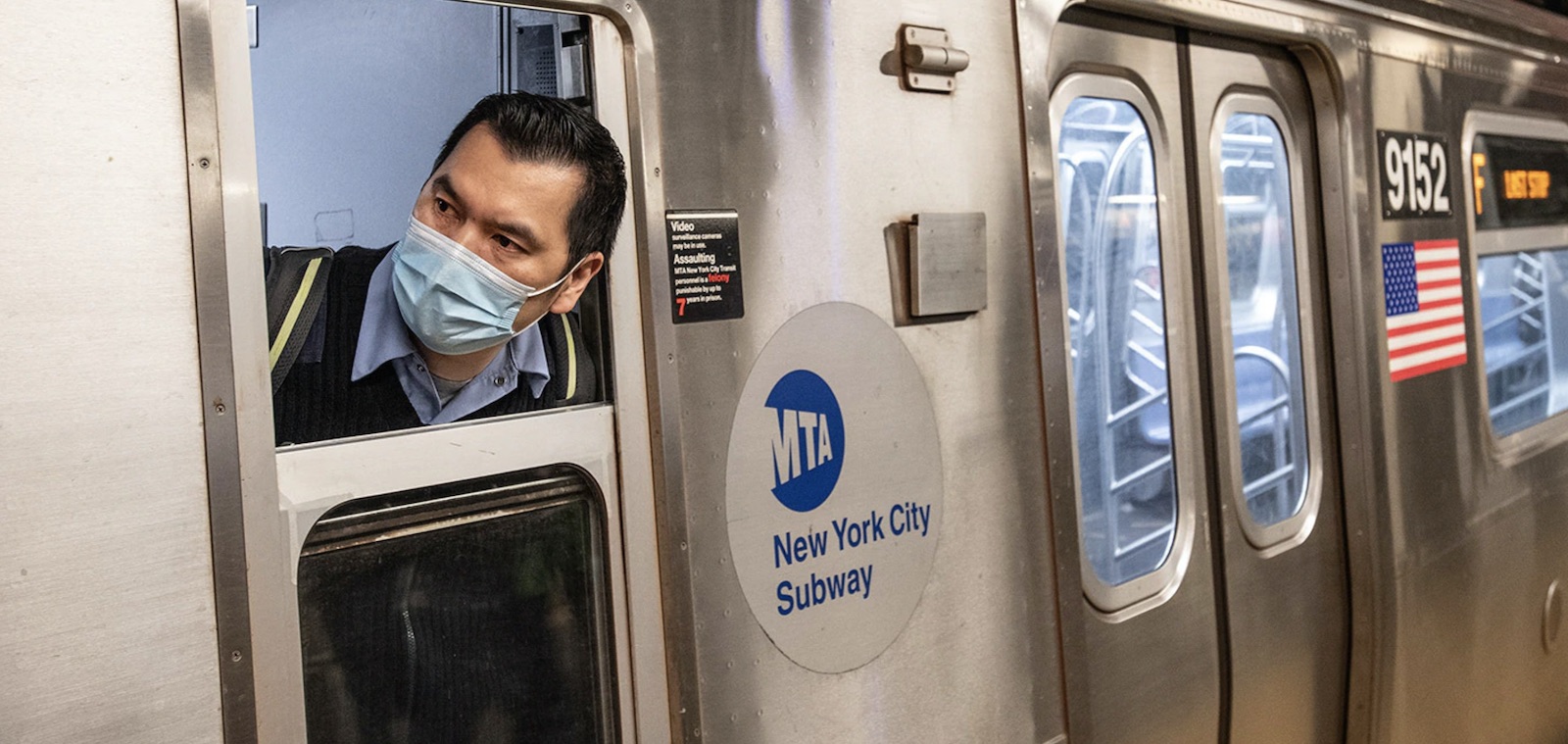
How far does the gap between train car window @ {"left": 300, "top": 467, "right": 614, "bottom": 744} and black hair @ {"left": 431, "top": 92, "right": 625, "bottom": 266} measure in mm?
322

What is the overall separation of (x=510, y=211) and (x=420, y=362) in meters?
0.22

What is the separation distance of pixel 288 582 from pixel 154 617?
0.47 feet

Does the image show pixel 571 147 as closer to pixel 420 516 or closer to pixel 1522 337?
pixel 420 516

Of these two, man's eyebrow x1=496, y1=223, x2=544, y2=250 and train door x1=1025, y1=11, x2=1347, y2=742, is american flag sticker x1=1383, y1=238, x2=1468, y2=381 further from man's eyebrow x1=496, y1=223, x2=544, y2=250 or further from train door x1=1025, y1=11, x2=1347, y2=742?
man's eyebrow x1=496, y1=223, x2=544, y2=250

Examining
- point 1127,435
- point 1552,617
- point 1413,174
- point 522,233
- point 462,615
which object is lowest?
point 1552,617

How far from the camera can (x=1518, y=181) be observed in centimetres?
423

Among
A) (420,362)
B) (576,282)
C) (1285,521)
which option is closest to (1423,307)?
(1285,521)

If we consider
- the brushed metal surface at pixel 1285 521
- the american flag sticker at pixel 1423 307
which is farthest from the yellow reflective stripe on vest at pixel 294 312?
the american flag sticker at pixel 1423 307

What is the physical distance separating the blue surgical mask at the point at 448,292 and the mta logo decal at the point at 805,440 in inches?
19.0

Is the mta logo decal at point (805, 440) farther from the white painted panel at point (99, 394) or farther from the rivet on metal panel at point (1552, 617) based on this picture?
the rivet on metal panel at point (1552, 617)

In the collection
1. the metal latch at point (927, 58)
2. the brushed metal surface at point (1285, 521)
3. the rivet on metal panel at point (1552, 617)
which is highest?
the metal latch at point (927, 58)

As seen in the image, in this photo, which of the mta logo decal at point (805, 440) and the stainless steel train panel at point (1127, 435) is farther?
the stainless steel train panel at point (1127, 435)

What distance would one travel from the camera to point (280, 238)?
1.47m

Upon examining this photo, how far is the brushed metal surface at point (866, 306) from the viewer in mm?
1869
